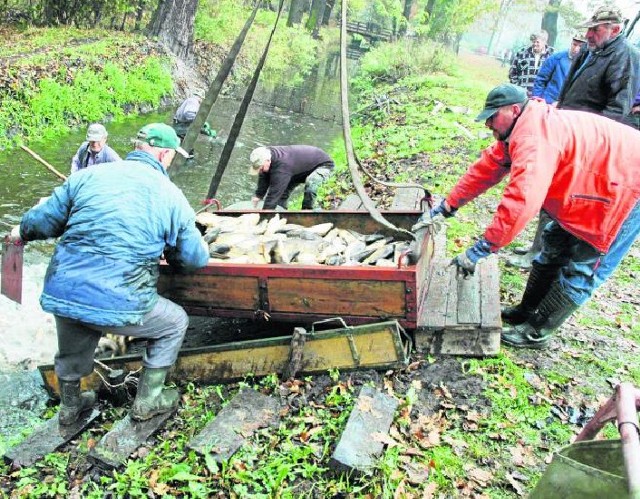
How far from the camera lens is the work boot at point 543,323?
4.20 metres

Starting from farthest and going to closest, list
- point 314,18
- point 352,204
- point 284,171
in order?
point 314,18, point 352,204, point 284,171

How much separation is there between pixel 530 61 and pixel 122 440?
984 centimetres

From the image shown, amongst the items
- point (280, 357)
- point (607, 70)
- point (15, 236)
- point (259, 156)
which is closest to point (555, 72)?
point (607, 70)

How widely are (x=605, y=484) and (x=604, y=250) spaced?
260 centimetres

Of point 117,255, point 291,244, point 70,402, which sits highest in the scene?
point 117,255

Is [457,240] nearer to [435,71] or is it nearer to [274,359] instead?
[274,359]

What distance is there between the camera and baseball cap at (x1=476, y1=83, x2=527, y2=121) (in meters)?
3.60

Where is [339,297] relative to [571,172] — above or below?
below

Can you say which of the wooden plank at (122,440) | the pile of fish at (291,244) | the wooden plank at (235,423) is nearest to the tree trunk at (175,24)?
the pile of fish at (291,244)

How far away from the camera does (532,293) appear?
4652 millimetres

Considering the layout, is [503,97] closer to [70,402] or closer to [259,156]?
[259,156]

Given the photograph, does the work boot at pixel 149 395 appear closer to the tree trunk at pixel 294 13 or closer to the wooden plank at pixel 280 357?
the wooden plank at pixel 280 357

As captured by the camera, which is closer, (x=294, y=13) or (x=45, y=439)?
(x=45, y=439)

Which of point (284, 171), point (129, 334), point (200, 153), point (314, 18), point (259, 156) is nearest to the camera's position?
point (129, 334)
